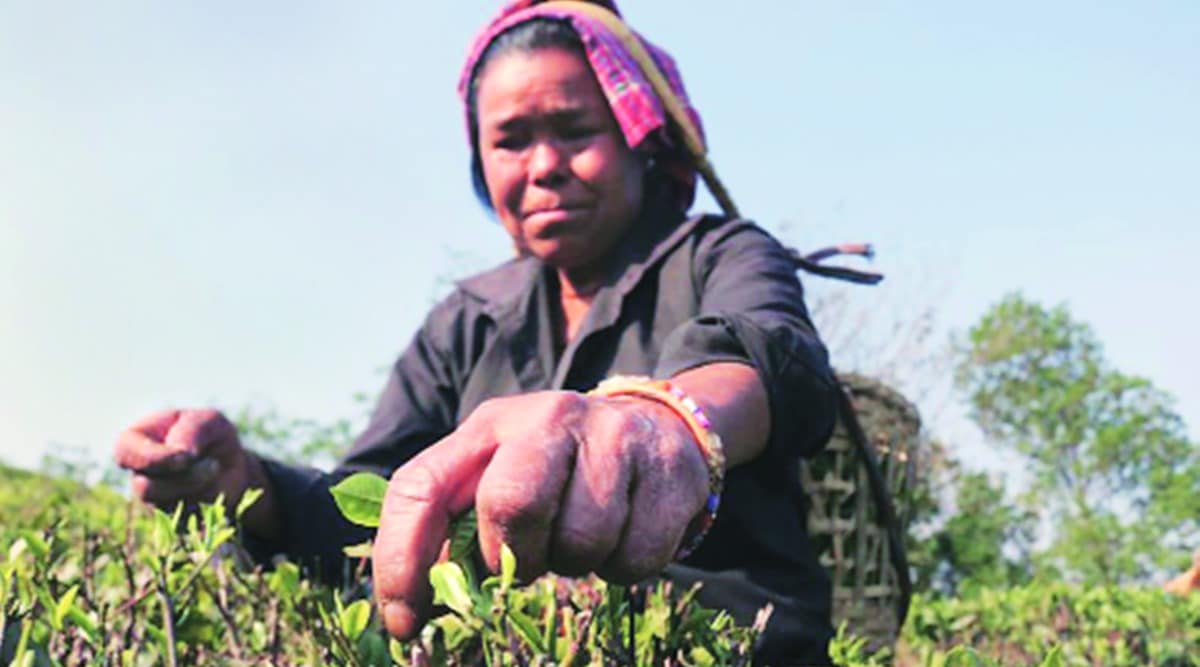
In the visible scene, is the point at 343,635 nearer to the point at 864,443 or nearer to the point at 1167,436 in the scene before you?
the point at 864,443

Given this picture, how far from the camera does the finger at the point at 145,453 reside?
1.86m

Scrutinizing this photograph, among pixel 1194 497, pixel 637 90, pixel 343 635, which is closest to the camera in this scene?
pixel 343 635

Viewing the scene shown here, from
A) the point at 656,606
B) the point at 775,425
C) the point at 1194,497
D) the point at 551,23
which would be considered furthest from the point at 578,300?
the point at 1194,497

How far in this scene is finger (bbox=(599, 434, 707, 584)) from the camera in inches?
33.5

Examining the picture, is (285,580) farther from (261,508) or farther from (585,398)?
(261,508)

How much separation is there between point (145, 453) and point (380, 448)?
80 centimetres

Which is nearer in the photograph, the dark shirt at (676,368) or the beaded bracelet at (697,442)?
the beaded bracelet at (697,442)

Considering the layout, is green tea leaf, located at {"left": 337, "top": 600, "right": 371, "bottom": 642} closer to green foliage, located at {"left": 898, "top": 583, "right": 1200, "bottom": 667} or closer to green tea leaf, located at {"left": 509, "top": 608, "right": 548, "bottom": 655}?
green tea leaf, located at {"left": 509, "top": 608, "right": 548, "bottom": 655}

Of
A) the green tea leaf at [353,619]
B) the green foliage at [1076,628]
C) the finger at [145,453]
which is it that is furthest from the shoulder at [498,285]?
the green tea leaf at [353,619]

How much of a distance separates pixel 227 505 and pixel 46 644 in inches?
33.4

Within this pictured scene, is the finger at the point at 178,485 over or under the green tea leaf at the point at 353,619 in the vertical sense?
under

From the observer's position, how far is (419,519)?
0.81m

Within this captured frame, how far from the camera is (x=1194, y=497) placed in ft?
72.6

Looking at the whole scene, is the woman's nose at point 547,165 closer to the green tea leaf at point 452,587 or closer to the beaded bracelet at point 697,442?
the beaded bracelet at point 697,442
